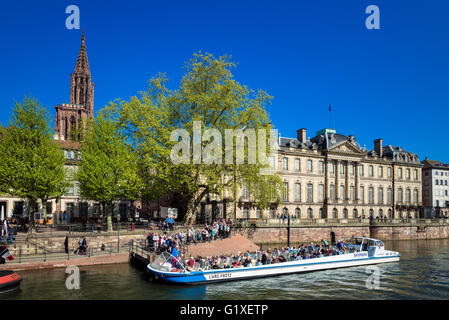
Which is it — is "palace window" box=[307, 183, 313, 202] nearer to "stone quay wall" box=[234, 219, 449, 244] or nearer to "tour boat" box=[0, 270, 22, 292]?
"stone quay wall" box=[234, 219, 449, 244]

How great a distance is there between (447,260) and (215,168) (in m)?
24.1

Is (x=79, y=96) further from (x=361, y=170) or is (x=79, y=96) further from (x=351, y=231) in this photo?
(x=351, y=231)

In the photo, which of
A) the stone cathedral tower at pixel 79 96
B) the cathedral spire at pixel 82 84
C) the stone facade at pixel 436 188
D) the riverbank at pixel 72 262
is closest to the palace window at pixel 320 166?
the stone facade at pixel 436 188

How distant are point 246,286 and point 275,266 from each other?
3.67m

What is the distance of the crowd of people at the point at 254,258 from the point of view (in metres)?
23.0

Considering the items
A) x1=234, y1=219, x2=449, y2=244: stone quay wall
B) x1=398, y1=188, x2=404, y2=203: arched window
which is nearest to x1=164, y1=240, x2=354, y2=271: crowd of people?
x1=234, y1=219, x2=449, y2=244: stone quay wall

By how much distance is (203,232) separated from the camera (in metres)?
31.4

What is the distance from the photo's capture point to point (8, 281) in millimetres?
19766

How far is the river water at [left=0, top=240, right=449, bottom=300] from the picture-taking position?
19.9 m

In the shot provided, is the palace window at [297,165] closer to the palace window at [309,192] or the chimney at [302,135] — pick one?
the palace window at [309,192]

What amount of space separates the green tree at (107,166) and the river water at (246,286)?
7.85m

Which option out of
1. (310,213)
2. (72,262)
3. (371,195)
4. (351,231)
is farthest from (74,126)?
(371,195)

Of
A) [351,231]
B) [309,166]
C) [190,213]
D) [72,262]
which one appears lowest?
[351,231]
